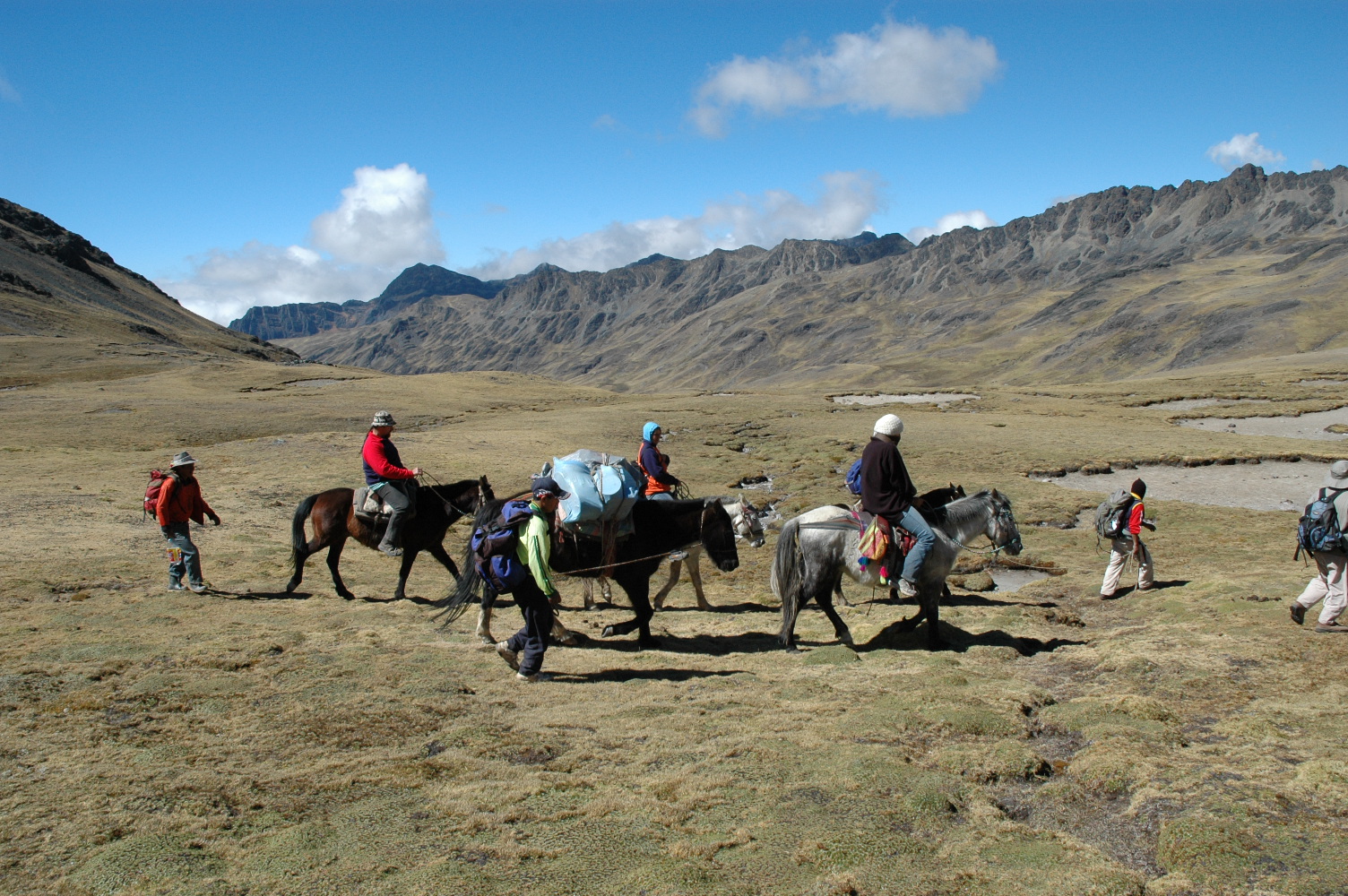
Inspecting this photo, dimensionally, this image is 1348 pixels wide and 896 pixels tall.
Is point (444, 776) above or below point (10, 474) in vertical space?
below

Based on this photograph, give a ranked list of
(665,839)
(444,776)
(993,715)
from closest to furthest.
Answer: (665,839) → (444,776) → (993,715)

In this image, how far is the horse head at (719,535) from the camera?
12.3 m

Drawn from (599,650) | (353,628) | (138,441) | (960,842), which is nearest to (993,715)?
(960,842)

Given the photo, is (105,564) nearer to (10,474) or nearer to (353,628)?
(353,628)

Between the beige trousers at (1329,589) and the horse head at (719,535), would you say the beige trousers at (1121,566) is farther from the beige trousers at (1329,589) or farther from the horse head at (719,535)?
the horse head at (719,535)

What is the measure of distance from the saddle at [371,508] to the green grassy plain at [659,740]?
1.68m

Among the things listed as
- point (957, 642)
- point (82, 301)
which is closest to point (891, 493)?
point (957, 642)

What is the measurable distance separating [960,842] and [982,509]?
7476 mm

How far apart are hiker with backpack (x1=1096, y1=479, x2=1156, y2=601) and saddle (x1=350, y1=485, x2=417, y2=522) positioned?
43.5ft

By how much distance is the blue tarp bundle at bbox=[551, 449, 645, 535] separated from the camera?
11.4 m

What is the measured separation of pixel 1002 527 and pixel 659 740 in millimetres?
7641

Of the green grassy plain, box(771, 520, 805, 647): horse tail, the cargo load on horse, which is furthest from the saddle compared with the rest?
box(771, 520, 805, 647): horse tail

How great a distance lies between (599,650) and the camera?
1188 centimetres

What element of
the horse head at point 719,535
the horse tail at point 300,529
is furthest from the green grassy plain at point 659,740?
the horse head at point 719,535
